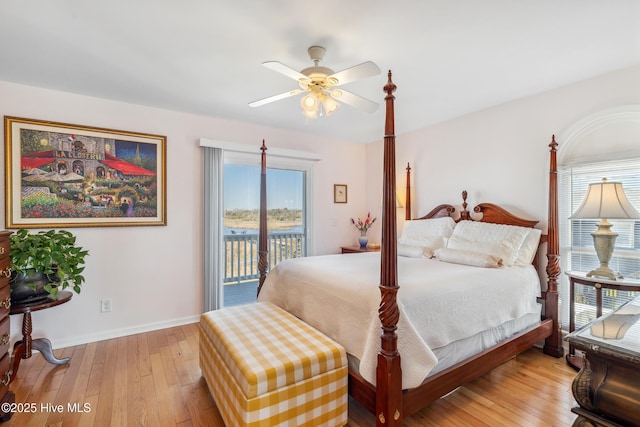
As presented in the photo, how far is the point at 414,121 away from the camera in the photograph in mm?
3875

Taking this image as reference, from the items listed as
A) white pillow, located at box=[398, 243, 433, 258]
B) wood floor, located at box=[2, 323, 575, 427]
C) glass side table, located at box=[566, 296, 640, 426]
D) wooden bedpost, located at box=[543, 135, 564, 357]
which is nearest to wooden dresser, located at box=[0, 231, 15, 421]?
wood floor, located at box=[2, 323, 575, 427]

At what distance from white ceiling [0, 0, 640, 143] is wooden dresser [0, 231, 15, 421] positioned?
54.9 inches

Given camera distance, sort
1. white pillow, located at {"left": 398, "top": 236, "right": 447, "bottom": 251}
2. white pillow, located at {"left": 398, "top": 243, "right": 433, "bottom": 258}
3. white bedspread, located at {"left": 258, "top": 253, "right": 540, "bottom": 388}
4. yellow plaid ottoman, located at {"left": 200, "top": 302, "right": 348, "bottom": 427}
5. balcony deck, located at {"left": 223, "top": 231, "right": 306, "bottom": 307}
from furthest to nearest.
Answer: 1. balcony deck, located at {"left": 223, "top": 231, "right": 306, "bottom": 307}
2. white pillow, located at {"left": 398, "top": 236, "right": 447, "bottom": 251}
3. white pillow, located at {"left": 398, "top": 243, "right": 433, "bottom": 258}
4. white bedspread, located at {"left": 258, "top": 253, "right": 540, "bottom": 388}
5. yellow plaid ottoman, located at {"left": 200, "top": 302, "right": 348, "bottom": 427}

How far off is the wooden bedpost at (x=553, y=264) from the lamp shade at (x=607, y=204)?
1.01 ft

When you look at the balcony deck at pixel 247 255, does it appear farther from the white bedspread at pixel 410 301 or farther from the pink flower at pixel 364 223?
the white bedspread at pixel 410 301

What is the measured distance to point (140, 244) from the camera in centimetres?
327

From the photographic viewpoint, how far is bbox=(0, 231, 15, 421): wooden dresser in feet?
6.10

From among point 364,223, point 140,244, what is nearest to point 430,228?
point 364,223

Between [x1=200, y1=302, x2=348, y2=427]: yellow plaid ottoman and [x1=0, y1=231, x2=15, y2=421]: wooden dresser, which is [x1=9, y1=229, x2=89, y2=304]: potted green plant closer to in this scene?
[x1=0, y1=231, x2=15, y2=421]: wooden dresser

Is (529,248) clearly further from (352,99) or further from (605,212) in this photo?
(352,99)

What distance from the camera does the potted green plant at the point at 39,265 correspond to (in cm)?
226

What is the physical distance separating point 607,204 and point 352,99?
2127 millimetres

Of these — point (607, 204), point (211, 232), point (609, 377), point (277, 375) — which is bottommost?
point (277, 375)

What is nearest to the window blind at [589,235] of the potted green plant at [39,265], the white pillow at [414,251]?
the white pillow at [414,251]
